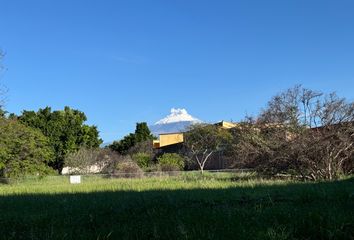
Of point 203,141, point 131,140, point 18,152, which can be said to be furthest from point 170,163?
point 131,140

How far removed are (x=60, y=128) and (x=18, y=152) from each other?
32.9 meters

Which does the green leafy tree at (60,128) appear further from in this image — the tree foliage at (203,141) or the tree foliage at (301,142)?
the tree foliage at (301,142)

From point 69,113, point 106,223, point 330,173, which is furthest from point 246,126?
point 69,113

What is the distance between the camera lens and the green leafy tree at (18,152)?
34219 mm

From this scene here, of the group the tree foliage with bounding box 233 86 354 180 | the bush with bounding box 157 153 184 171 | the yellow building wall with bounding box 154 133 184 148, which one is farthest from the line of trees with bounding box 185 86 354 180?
the yellow building wall with bounding box 154 133 184 148

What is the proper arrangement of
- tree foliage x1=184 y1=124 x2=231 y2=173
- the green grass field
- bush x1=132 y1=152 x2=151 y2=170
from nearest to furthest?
the green grass field < bush x1=132 y1=152 x2=151 y2=170 < tree foliage x1=184 y1=124 x2=231 y2=173

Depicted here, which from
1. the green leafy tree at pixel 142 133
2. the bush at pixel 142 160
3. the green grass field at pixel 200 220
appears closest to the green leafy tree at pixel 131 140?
the green leafy tree at pixel 142 133

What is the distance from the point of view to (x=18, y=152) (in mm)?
35188

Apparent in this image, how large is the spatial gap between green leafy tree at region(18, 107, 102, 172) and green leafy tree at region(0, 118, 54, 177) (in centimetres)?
3013

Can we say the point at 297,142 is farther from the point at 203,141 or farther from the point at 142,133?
the point at 142,133

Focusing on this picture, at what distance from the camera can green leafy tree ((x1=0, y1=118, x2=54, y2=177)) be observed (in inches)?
1347

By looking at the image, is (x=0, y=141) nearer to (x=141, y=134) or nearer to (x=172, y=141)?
(x=141, y=134)

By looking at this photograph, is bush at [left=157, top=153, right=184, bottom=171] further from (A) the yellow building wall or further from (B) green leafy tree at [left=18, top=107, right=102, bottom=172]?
(A) the yellow building wall

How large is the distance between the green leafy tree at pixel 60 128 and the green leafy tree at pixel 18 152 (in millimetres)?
30130
